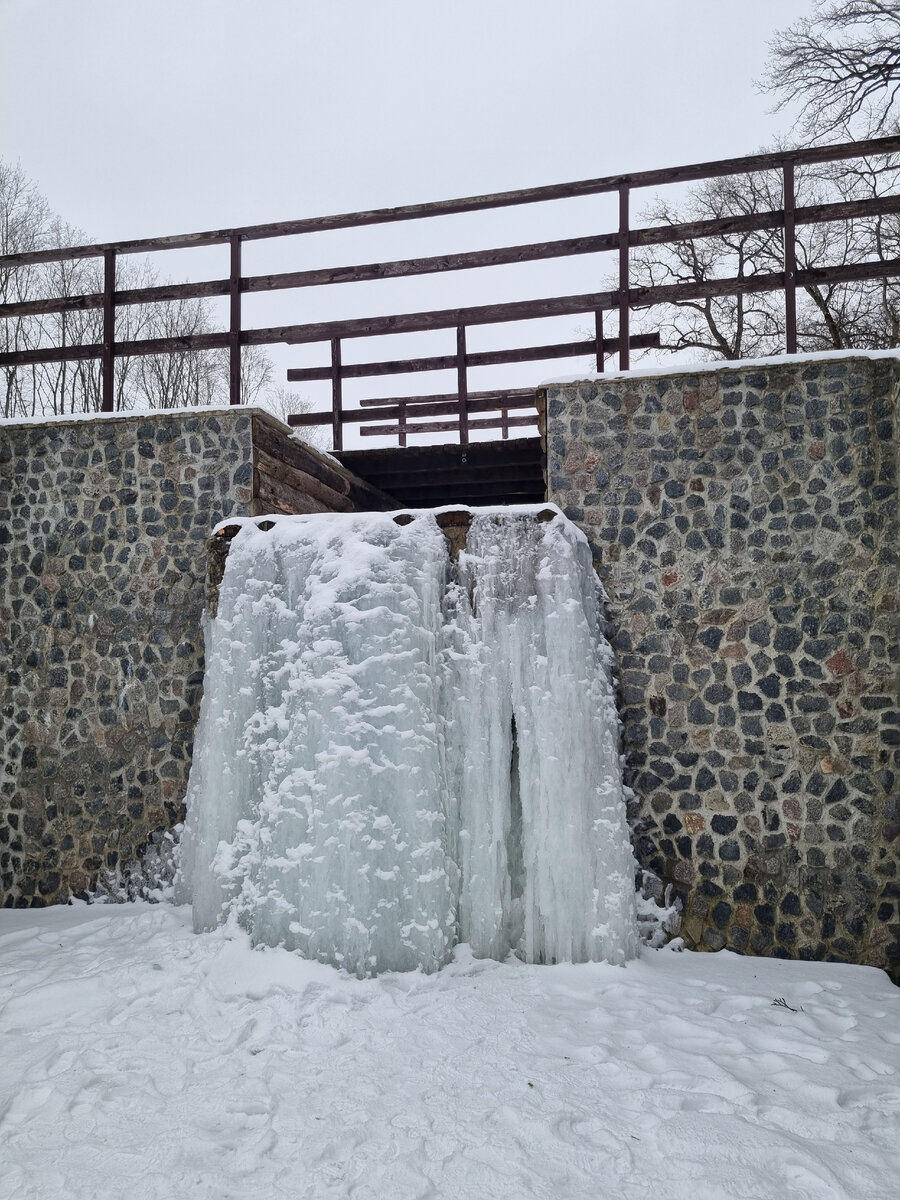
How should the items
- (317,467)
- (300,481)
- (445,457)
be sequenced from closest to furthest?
1. (300,481)
2. (317,467)
3. (445,457)

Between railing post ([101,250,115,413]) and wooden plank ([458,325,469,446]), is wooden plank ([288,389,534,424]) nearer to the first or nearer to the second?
wooden plank ([458,325,469,446])

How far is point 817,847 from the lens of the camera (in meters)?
4.71

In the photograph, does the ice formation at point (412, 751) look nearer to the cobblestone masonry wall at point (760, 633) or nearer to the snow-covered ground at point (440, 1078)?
the snow-covered ground at point (440, 1078)

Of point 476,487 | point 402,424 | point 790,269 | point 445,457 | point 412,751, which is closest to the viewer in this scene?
point 412,751

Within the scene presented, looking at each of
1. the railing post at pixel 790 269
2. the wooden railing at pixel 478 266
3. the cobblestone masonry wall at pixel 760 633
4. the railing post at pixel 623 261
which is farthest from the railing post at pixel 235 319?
the railing post at pixel 790 269

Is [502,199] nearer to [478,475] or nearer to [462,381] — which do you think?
[462,381]

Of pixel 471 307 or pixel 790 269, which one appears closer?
pixel 790 269

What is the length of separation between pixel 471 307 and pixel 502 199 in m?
0.73

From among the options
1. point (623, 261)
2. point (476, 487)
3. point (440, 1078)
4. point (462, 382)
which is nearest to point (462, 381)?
point (462, 382)

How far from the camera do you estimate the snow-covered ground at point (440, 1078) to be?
2.71m

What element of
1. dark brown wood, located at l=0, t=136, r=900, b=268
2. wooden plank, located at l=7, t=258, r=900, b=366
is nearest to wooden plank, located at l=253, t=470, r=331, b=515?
wooden plank, located at l=7, t=258, r=900, b=366

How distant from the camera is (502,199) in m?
5.50

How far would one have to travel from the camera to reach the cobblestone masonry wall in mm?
4699

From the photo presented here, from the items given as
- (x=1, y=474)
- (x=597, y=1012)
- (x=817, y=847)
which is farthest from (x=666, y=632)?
(x=1, y=474)
